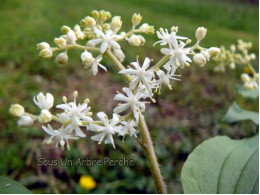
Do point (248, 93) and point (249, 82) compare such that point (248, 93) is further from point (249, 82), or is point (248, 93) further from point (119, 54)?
point (119, 54)

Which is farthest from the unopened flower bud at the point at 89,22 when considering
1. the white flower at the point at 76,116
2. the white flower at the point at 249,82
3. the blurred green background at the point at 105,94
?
the blurred green background at the point at 105,94

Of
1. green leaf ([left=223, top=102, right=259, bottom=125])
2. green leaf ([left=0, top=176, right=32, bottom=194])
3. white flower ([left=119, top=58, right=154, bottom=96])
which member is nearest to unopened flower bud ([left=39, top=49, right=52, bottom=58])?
white flower ([left=119, top=58, right=154, bottom=96])

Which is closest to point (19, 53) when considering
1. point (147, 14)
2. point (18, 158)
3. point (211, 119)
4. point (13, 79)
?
point (13, 79)

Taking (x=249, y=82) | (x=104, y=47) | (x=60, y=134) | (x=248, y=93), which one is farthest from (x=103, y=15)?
(x=248, y=93)

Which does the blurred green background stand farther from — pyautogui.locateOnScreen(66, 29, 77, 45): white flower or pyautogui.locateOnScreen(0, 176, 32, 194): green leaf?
pyautogui.locateOnScreen(66, 29, 77, 45): white flower

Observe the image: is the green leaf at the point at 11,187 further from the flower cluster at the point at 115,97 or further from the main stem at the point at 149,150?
the main stem at the point at 149,150

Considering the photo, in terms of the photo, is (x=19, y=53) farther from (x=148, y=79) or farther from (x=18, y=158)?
(x=148, y=79)
